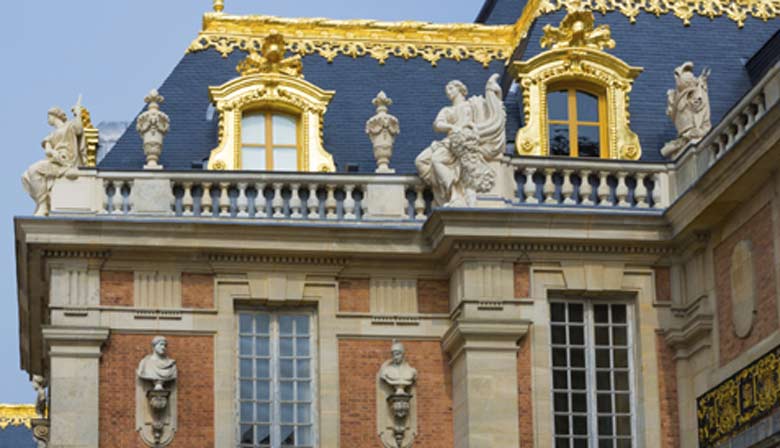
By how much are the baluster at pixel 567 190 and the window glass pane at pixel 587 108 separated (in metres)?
1.46

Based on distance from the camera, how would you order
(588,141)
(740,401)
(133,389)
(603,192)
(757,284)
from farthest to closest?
(588,141), (603,192), (133,389), (757,284), (740,401)

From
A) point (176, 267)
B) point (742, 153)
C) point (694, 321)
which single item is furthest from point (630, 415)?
point (176, 267)

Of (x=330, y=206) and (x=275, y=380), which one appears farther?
(x=330, y=206)

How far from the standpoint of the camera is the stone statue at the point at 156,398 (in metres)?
28.1

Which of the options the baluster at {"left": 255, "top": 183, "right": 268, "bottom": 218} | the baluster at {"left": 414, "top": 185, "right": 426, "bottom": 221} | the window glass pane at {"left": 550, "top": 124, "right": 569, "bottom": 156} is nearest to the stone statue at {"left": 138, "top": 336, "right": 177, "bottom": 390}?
the baluster at {"left": 255, "top": 183, "right": 268, "bottom": 218}

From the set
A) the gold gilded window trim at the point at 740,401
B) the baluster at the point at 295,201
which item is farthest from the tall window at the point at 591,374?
the baluster at the point at 295,201

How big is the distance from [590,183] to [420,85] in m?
3.48

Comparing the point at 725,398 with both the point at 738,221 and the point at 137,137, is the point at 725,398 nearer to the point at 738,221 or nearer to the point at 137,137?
the point at 738,221

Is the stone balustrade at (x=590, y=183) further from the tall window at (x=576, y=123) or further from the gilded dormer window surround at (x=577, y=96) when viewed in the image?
the tall window at (x=576, y=123)

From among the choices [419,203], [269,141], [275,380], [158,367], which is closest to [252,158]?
[269,141]

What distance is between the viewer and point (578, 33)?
99.8ft

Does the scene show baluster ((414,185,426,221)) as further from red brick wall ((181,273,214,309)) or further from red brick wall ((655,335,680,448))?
red brick wall ((655,335,680,448))

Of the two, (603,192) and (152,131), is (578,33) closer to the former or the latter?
(603,192)

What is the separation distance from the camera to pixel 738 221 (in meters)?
27.7
